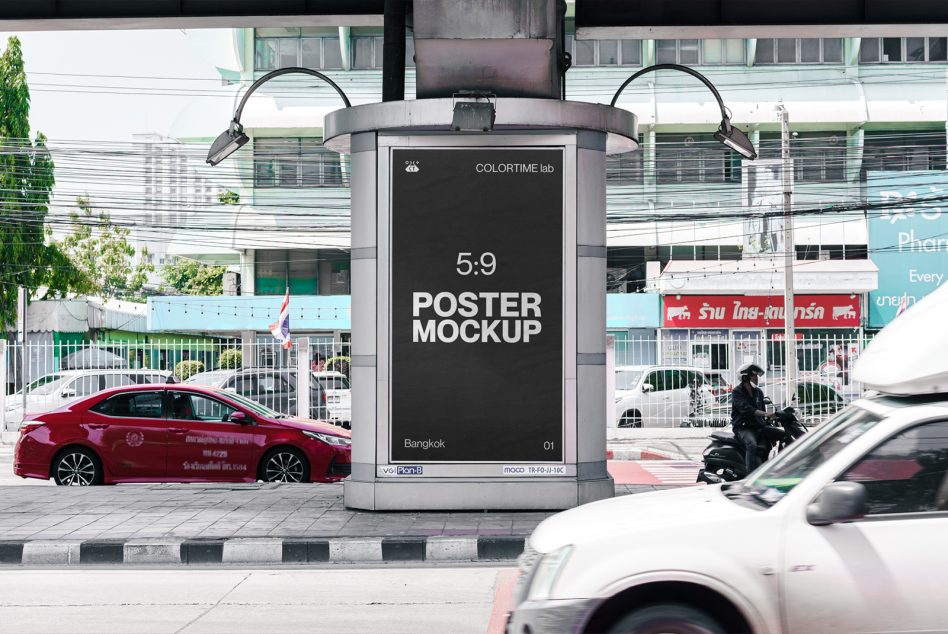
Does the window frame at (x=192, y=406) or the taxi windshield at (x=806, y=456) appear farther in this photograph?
the window frame at (x=192, y=406)

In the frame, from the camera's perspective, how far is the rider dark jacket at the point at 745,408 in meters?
13.1

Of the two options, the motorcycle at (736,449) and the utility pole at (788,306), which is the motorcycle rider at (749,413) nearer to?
the motorcycle at (736,449)

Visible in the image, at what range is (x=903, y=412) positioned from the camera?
16.0 feet

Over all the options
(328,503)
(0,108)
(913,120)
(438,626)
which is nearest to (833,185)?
(913,120)

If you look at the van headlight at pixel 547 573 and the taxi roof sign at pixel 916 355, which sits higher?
the taxi roof sign at pixel 916 355

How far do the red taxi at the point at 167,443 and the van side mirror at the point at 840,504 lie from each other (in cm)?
1008

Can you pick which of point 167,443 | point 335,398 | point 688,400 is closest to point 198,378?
point 335,398

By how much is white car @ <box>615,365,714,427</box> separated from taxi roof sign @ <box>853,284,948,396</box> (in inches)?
680

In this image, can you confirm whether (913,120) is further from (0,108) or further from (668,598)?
(668,598)

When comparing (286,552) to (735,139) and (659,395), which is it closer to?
(735,139)

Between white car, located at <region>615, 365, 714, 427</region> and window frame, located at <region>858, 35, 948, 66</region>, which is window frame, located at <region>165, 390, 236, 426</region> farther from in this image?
window frame, located at <region>858, 35, 948, 66</region>

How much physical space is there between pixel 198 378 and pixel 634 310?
58.8ft

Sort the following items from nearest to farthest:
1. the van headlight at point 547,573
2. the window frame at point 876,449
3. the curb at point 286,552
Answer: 1. the window frame at point 876,449
2. the van headlight at point 547,573
3. the curb at point 286,552

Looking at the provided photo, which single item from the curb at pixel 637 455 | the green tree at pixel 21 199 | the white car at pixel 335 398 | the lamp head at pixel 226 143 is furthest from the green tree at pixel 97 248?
the lamp head at pixel 226 143
